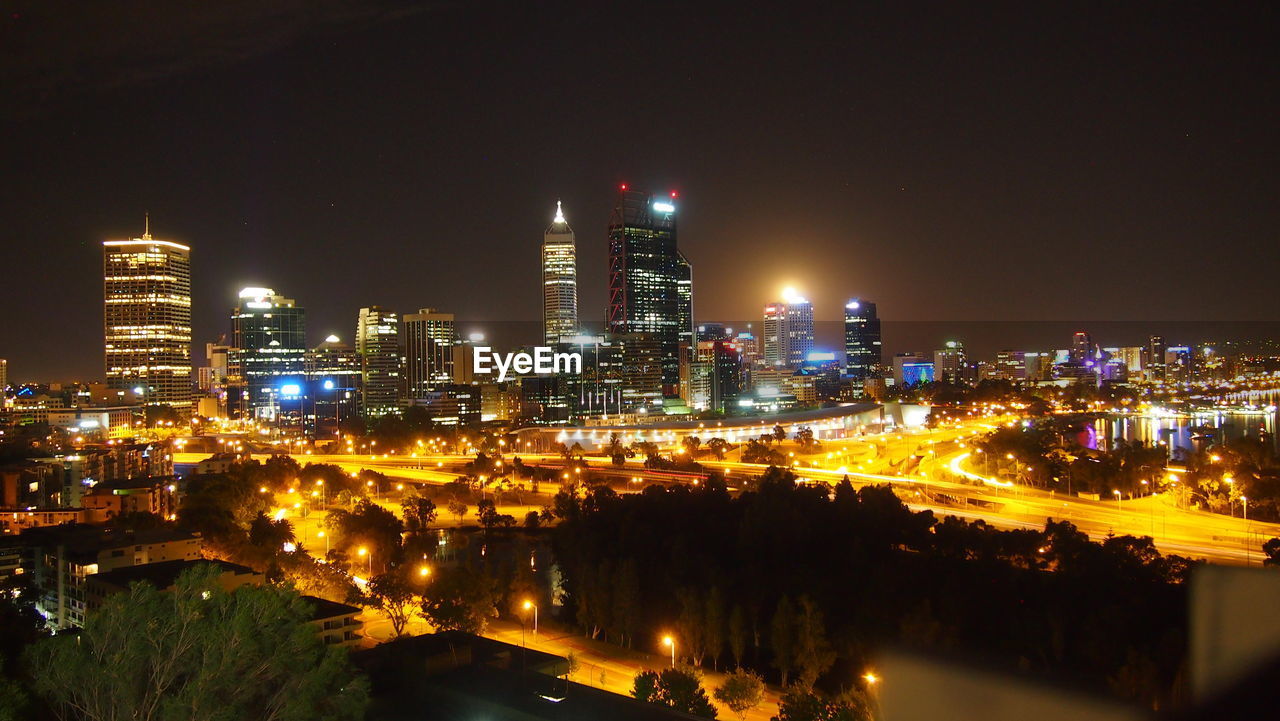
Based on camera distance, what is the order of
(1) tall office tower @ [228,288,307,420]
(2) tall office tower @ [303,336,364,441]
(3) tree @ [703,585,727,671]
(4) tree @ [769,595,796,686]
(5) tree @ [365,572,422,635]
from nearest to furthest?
(4) tree @ [769,595,796,686]
(3) tree @ [703,585,727,671]
(5) tree @ [365,572,422,635]
(2) tall office tower @ [303,336,364,441]
(1) tall office tower @ [228,288,307,420]

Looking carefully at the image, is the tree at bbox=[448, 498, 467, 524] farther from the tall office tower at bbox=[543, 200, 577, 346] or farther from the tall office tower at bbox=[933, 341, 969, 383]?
the tall office tower at bbox=[933, 341, 969, 383]

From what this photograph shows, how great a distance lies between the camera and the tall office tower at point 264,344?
35500mm

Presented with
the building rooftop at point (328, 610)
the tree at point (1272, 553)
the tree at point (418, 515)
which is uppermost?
the tree at point (1272, 553)

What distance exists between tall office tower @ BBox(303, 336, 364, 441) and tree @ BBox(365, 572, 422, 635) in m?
19.9

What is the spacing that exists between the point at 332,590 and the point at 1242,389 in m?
45.8

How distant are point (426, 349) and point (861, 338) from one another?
88.0 feet

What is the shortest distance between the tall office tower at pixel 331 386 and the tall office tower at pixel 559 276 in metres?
9.19

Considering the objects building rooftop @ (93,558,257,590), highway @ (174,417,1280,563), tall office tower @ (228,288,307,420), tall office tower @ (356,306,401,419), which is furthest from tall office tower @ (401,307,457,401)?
building rooftop @ (93,558,257,590)

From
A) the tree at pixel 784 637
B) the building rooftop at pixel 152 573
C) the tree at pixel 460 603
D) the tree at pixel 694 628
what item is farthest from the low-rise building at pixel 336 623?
the tree at pixel 784 637

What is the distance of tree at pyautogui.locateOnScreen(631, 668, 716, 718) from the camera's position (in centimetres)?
486

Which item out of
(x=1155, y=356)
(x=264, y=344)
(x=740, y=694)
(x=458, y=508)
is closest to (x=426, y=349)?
(x=264, y=344)

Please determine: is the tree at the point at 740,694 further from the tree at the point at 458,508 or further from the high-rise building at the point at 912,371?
the high-rise building at the point at 912,371

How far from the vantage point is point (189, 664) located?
3578 millimetres

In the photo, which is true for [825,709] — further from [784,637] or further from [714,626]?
[714,626]
